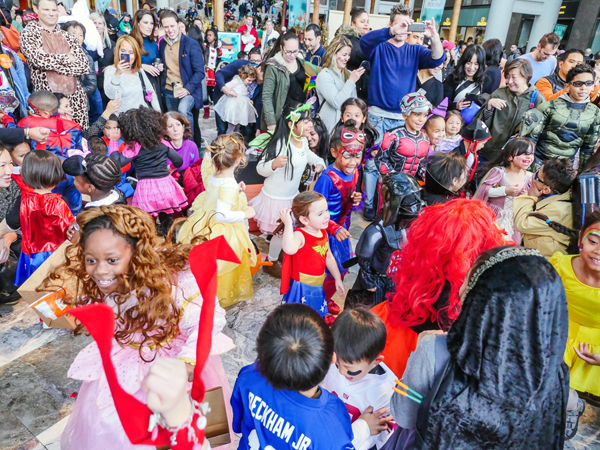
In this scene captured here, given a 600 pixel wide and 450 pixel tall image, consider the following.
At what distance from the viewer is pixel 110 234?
5.11 feet

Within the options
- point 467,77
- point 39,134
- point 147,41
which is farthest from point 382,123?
point 39,134

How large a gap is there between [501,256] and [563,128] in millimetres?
3779

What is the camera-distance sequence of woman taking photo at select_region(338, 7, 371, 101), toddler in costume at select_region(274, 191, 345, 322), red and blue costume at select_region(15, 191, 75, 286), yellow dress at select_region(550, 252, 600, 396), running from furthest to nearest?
woman taking photo at select_region(338, 7, 371, 101) < red and blue costume at select_region(15, 191, 75, 286) < toddler in costume at select_region(274, 191, 345, 322) < yellow dress at select_region(550, 252, 600, 396)

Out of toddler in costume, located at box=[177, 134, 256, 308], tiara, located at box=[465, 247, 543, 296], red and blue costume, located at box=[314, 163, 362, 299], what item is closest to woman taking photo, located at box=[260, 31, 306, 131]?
red and blue costume, located at box=[314, 163, 362, 299]

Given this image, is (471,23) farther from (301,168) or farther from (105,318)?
(105,318)

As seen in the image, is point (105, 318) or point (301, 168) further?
point (301, 168)

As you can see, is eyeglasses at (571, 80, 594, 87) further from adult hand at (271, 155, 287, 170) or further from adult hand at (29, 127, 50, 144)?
adult hand at (29, 127, 50, 144)

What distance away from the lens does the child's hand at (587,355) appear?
2.25 metres

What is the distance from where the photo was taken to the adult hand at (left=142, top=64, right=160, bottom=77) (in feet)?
16.5

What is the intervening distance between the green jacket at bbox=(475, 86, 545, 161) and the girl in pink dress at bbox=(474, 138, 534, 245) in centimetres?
148

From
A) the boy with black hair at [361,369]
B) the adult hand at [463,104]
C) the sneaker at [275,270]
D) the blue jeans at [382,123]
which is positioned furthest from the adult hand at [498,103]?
the boy with black hair at [361,369]

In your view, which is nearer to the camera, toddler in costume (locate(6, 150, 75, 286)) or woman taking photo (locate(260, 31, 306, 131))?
toddler in costume (locate(6, 150, 75, 286))

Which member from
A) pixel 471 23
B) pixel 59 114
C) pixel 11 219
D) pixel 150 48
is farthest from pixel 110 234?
pixel 471 23

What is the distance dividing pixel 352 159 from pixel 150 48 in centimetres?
379
